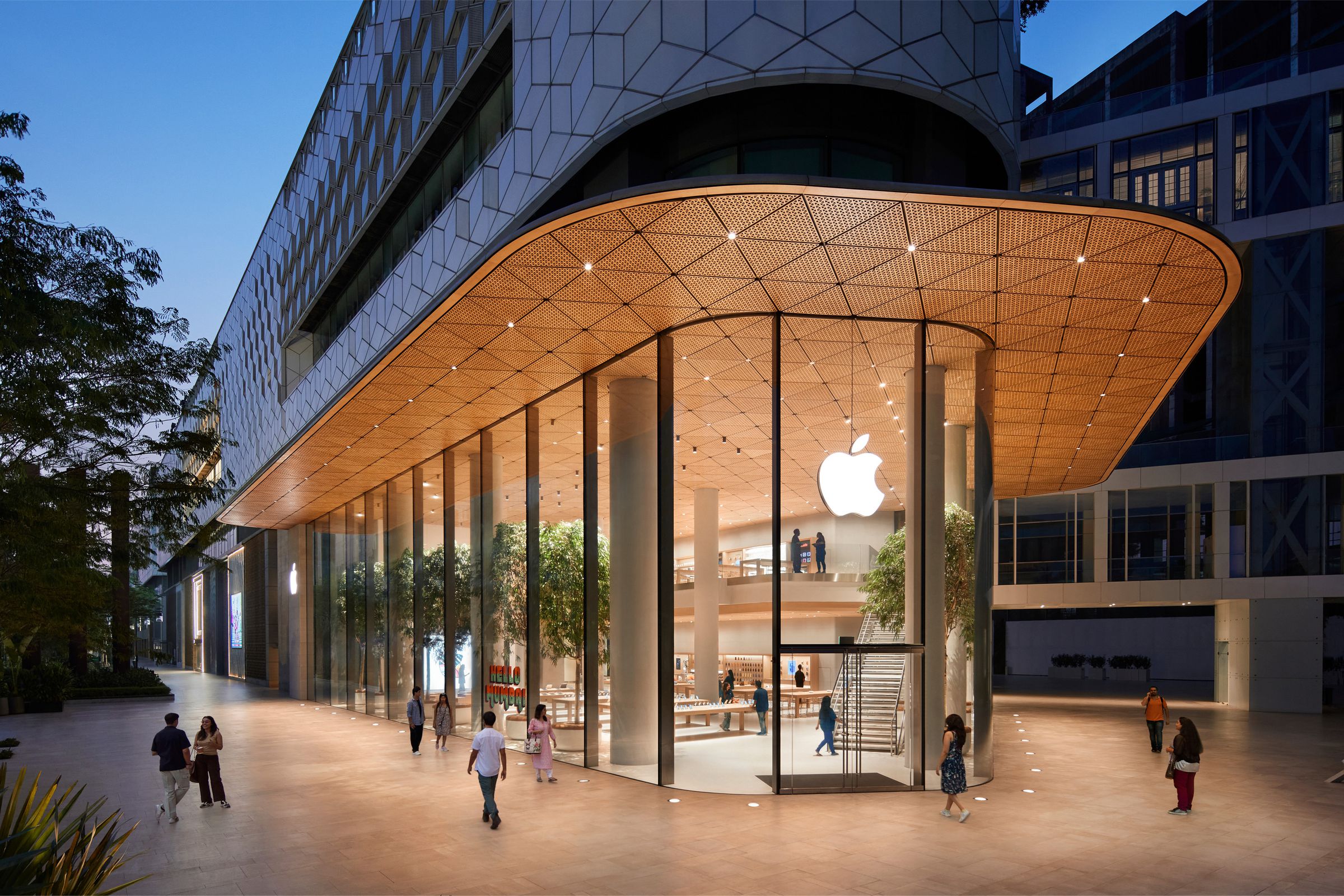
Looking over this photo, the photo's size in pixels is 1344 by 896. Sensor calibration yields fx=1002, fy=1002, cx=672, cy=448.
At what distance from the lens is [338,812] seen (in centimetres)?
1380

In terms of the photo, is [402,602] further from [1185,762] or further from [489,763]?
[1185,762]

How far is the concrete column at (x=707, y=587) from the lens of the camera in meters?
25.3

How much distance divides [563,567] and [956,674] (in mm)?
7676

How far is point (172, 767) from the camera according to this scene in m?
13.6

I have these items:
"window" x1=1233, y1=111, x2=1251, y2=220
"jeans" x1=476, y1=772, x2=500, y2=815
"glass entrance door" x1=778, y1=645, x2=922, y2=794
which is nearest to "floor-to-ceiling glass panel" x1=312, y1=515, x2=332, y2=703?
"glass entrance door" x1=778, y1=645, x2=922, y2=794

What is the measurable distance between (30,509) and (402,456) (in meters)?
12.2

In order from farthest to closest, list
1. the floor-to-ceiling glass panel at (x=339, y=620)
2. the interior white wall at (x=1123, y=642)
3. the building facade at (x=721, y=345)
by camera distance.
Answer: the interior white wall at (x=1123, y=642), the floor-to-ceiling glass panel at (x=339, y=620), the building facade at (x=721, y=345)

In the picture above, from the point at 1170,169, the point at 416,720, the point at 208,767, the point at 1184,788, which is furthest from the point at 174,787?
the point at 1170,169

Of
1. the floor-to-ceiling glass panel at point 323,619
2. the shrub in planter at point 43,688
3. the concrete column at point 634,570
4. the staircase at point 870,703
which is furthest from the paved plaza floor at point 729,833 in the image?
the shrub in planter at point 43,688

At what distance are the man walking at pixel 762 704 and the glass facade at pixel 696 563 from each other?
84 millimetres

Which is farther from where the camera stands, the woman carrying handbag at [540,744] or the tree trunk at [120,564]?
the tree trunk at [120,564]

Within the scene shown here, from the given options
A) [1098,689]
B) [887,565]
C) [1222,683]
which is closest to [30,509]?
[887,565]

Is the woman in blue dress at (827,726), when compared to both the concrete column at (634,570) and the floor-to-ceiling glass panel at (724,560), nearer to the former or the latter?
the floor-to-ceiling glass panel at (724,560)

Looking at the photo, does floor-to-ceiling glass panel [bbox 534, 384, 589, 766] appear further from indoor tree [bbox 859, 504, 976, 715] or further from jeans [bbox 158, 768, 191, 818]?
jeans [bbox 158, 768, 191, 818]
